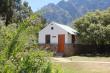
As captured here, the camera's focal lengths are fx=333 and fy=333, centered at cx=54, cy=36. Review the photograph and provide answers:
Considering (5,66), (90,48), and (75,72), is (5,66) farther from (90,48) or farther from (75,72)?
(90,48)

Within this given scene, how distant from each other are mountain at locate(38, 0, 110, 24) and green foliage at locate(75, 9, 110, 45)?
85.5 m

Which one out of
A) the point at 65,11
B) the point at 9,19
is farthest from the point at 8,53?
the point at 65,11

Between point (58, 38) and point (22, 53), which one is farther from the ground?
point (58, 38)

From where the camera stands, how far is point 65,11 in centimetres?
13762

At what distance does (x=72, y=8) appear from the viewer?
→ 143000 millimetres

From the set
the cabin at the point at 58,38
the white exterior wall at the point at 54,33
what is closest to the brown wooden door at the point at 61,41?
the cabin at the point at 58,38

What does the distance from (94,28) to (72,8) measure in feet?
356

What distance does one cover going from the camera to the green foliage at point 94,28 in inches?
1368

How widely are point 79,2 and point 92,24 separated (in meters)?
121

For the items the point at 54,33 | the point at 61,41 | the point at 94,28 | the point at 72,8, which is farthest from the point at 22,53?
the point at 72,8

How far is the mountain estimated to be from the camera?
423 ft

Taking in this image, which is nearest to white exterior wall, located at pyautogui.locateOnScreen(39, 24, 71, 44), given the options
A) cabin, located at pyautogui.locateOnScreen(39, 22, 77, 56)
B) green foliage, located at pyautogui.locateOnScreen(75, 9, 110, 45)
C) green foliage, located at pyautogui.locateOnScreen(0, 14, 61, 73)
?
cabin, located at pyautogui.locateOnScreen(39, 22, 77, 56)

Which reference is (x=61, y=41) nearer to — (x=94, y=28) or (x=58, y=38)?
(x=58, y=38)

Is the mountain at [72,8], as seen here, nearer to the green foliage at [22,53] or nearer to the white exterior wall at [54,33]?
the white exterior wall at [54,33]
